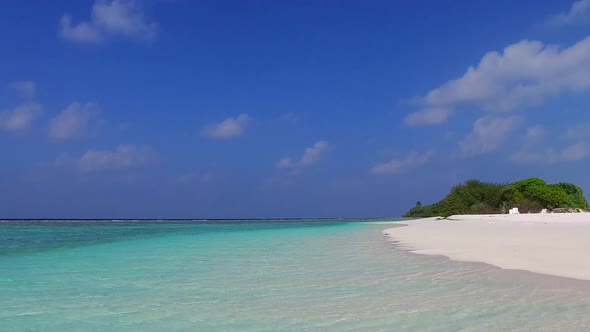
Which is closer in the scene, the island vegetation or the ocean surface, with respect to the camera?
the ocean surface

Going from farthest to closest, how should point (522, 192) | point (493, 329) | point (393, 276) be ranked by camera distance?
point (522, 192), point (393, 276), point (493, 329)

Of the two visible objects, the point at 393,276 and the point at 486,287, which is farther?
the point at 393,276

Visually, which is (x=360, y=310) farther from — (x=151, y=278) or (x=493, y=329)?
(x=151, y=278)

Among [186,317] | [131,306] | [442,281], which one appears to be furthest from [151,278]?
[442,281]

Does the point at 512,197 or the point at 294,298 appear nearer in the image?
the point at 294,298

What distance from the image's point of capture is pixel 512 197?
62.2m

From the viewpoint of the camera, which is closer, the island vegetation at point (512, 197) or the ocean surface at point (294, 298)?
the ocean surface at point (294, 298)

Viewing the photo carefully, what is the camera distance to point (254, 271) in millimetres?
8773

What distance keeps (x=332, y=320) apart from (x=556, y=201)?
201 ft

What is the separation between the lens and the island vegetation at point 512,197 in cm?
5759

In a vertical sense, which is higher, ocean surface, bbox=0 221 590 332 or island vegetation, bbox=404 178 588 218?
island vegetation, bbox=404 178 588 218

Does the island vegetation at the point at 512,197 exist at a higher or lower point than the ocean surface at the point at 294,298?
higher

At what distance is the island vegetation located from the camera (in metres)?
57.6

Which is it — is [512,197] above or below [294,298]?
above
